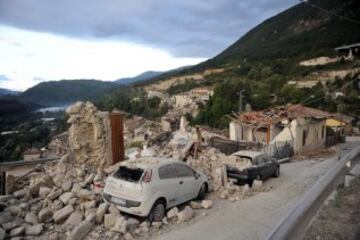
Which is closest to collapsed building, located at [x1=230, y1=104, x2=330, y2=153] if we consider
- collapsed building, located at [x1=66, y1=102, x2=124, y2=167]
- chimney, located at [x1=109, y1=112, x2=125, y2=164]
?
chimney, located at [x1=109, y1=112, x2=125, y2=164]

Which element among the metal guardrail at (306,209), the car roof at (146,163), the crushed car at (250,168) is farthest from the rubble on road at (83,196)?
the metal guardrail at (306,209)

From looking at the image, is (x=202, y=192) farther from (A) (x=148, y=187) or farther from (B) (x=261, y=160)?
(B) (x=261, y=160)

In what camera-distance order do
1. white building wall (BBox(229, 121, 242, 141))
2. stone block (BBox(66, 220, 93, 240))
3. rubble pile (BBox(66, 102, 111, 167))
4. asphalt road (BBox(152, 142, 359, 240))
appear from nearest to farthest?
stone block (BBox(66, 220, 93, 240)), asphalt road (BBox(152, 142, 359, 240)), rubble pile (BBox(66, 102, 111, 167)), white building wall (BBox(229, 121, 242, 141))

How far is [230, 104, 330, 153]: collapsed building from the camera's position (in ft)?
88.9

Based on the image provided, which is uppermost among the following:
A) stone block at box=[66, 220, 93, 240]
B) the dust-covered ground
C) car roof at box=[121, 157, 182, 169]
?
the dust-covered ground

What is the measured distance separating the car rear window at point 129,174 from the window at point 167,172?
28.7 inches

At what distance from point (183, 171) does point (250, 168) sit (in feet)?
14.6

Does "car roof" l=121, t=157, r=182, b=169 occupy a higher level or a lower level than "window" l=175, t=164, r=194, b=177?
higher

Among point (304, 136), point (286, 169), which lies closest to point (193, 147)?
point (286, 169)

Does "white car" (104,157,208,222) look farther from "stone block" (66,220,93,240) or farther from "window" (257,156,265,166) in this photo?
"window" (257,156,265,166)

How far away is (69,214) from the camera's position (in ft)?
32.7

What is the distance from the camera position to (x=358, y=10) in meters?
13.5

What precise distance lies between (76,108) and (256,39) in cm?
16965

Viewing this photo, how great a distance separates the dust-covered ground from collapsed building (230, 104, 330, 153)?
22.2m
